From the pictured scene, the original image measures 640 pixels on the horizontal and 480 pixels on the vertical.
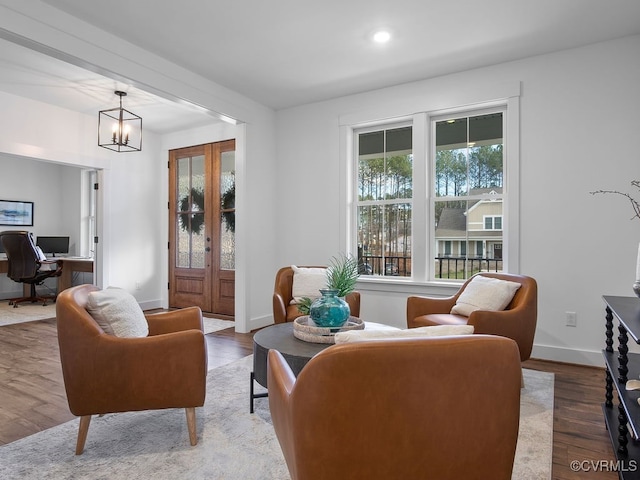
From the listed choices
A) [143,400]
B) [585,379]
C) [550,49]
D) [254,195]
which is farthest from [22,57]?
[585,379]

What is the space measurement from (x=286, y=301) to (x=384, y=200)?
1608 mm

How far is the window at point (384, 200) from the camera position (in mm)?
4387

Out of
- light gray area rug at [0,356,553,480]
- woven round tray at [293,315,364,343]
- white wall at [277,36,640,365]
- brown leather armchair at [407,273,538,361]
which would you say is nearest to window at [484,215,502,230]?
white wall at [277,36,640,365]

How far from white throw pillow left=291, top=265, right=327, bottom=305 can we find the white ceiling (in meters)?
2.01

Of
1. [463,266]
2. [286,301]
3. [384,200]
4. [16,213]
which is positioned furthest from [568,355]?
[16,213]

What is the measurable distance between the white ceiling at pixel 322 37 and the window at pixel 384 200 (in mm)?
625

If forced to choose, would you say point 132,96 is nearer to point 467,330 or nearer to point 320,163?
point 320,163

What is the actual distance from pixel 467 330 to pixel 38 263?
710 centimetres

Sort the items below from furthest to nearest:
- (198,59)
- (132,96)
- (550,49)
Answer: (132,96) < (198,59) < (550,49)

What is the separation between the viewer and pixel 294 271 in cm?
409

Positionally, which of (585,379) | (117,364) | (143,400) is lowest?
(585,379)

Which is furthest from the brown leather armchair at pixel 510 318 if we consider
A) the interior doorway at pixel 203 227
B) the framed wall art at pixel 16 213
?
the framed wall art at pixel 16 213

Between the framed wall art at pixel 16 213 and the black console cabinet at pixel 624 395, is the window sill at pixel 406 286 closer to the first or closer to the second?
the black console cabinet at pixel 624 395

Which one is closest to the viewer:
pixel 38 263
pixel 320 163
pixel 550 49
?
pixel 550 49
